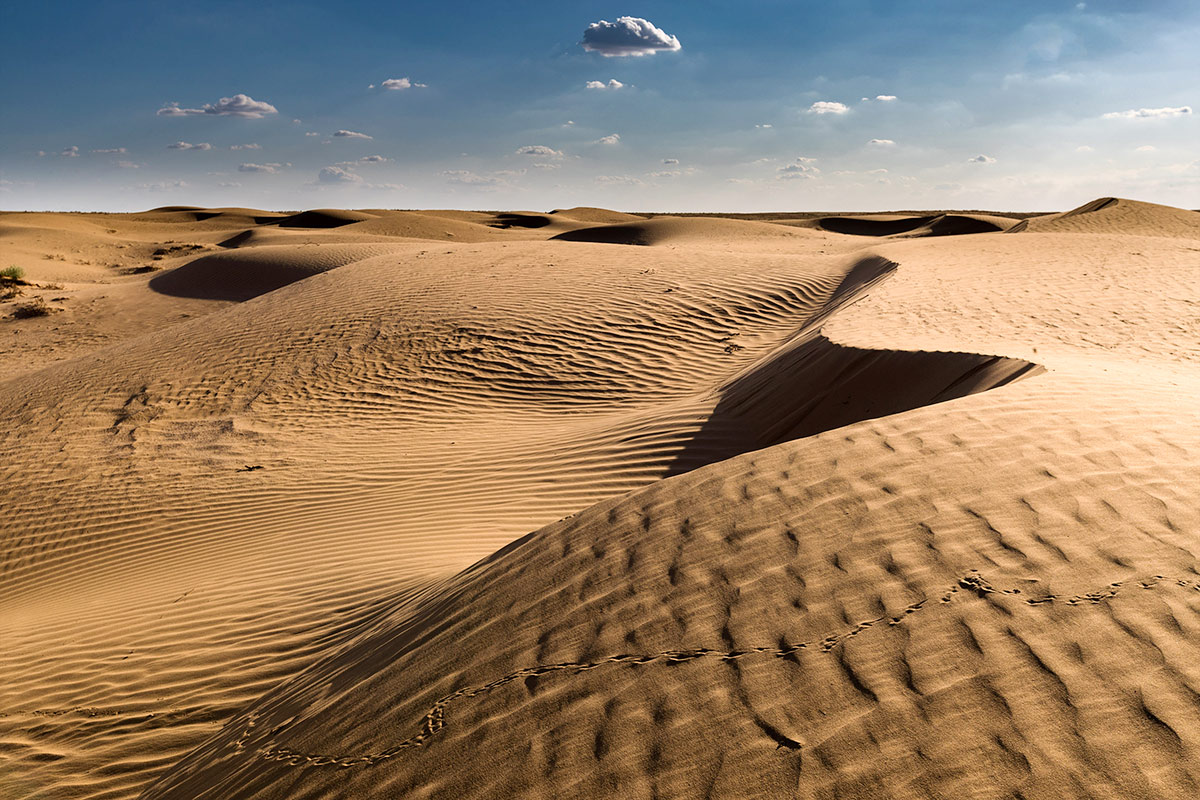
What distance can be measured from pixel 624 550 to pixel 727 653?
3.51 feet

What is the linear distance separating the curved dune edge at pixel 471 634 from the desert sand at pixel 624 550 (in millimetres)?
24

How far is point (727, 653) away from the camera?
2.69m

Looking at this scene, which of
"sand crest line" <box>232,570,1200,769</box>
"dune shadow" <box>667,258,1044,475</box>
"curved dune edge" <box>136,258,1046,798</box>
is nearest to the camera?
"sand crest line" <box>232,570,1200,769</box>

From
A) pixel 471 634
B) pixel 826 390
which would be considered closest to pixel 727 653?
pixel 471 634

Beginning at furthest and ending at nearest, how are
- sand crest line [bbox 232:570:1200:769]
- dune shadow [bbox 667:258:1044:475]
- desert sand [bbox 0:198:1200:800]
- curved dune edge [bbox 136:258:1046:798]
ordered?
dune shadow [bbox 667:258:1044:475] < curved dune edge [bbox 136:258:1046:798] < sand crest line [bbox 232:570:1200:769] < desert sand [bbox 0:198:1200:800]

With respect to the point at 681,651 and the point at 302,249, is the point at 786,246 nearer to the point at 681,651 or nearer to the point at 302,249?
the point at 302,249

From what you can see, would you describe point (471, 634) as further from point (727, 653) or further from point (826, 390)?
point (826, 390)

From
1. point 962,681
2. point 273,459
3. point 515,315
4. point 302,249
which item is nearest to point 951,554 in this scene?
point 962,681

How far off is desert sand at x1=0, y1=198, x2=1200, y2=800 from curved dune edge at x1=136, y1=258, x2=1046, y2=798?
0.08ft

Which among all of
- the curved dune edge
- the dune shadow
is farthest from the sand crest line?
the dune shadow

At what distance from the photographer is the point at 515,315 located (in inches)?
490

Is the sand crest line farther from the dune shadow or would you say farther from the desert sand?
the dune shadow

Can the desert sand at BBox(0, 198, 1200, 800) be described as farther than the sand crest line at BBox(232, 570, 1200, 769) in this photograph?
No

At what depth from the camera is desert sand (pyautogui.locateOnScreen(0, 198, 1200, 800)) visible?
2359mm
